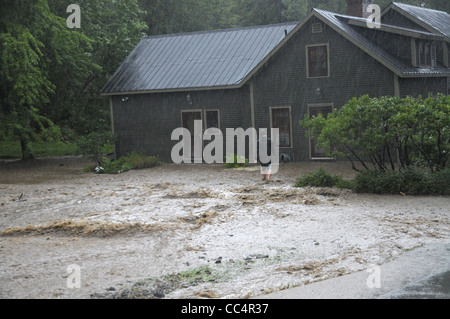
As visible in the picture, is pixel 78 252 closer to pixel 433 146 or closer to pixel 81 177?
pixel 433 146

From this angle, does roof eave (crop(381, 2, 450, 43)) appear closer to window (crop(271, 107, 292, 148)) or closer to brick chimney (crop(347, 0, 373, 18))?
brick chimney (crop(347, 0, 373, 18))

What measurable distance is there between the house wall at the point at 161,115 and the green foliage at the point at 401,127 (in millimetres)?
9064

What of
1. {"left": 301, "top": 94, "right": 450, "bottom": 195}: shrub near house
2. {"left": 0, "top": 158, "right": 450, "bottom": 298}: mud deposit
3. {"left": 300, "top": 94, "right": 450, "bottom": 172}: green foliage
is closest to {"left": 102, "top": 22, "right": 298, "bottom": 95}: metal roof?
{"left": 0, "top": 158, "right": 450, "bottom": 298}: mud deposit

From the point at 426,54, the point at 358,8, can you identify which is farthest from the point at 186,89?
the point at 426,54

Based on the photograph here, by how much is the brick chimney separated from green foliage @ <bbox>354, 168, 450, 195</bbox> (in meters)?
14.0

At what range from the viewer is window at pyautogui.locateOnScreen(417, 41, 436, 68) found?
79.0ft

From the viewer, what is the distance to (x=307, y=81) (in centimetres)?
2448

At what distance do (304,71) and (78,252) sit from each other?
15.7 meters

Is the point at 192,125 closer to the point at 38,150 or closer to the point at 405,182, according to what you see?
the point at 405,182

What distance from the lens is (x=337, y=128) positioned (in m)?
17.0

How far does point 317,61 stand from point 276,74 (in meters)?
1.76

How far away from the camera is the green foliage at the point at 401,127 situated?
16.0 meters

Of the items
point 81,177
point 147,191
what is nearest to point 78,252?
point 147,191

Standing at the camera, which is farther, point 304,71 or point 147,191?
point 304,71
